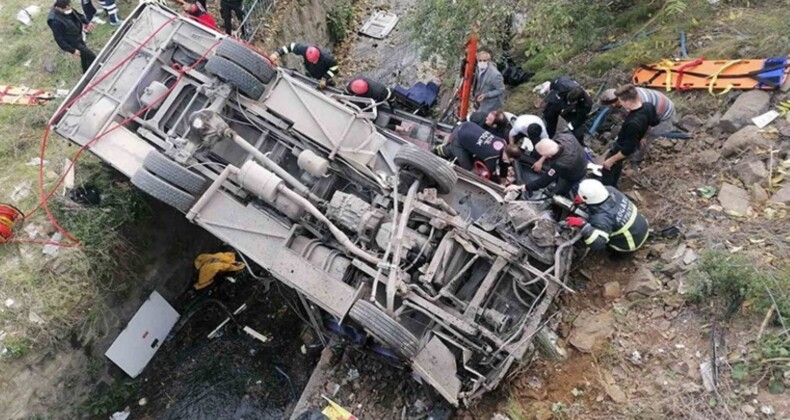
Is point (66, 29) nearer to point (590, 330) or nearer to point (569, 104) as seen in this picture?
point (569, 104)

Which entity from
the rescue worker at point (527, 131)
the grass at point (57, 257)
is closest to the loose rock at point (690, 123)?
the rescue worker at point (527, 131)

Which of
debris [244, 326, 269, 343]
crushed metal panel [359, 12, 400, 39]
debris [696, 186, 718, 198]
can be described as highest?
debris [696, 186, 718, 198]

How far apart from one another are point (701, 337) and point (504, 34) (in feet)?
14.5

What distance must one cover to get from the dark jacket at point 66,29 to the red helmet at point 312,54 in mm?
2718

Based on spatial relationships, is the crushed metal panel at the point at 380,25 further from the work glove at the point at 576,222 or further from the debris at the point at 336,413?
the debris at the point at 336,413

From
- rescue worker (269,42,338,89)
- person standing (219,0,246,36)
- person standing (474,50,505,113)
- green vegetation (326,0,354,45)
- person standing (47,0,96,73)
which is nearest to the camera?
person standing (474,50,505,113)

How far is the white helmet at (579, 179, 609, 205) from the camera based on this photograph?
4957 millimetres

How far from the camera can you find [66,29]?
6875mm

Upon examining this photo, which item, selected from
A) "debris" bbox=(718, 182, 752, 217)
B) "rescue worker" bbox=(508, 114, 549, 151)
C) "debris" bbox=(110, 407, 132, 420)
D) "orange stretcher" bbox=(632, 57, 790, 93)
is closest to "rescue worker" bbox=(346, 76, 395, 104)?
"rescue worker" bbox=(508, 114, 549, 151)

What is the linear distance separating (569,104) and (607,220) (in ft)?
5.49

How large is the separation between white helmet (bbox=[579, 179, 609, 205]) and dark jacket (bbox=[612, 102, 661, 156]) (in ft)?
2.68

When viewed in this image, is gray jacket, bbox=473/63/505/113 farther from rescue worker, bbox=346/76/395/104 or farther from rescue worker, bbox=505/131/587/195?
rescue worker, bbox=505/131/587/195

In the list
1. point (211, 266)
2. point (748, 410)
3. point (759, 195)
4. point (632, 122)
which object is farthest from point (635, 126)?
point (211, 266)

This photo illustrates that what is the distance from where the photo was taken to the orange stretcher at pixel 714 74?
5.93 meters
